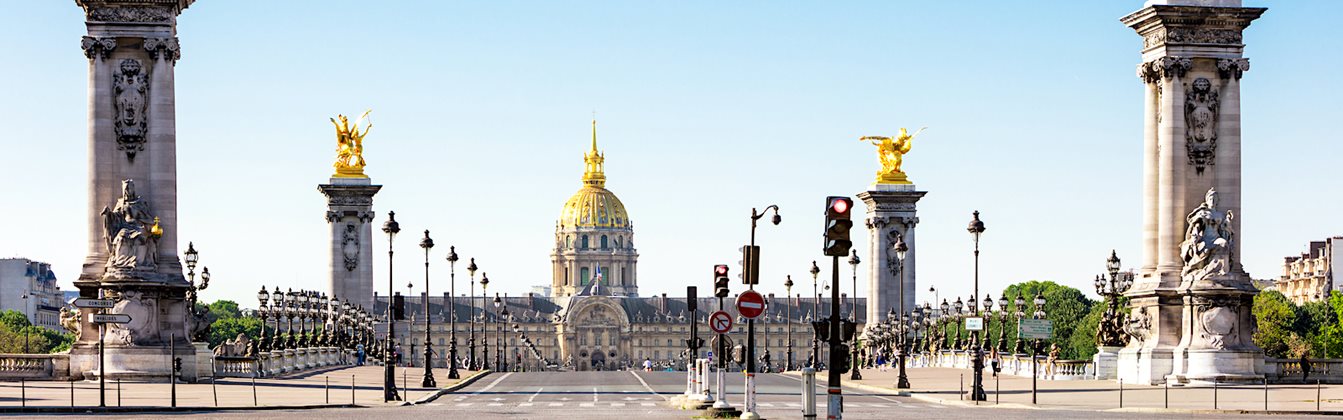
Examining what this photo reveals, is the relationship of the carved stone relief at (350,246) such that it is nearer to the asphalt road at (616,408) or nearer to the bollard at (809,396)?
the asphalt road at (616,408)

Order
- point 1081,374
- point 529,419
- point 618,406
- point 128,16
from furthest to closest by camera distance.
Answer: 1. point 1081,374
2. point 128,16
3. point 618,406
4. point 529,419

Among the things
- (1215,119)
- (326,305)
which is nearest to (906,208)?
(326,305)

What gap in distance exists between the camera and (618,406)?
192 feet

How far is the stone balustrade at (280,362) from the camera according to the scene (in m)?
78.2

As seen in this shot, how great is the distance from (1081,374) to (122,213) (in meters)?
31.2

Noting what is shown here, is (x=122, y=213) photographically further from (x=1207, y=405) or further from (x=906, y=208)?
(x=906, y=208)

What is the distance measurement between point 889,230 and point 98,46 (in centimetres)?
6618

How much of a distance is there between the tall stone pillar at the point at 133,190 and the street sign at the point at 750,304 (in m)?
27.9

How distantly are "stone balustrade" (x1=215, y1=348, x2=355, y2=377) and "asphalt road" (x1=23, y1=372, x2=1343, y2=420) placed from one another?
25.2ft

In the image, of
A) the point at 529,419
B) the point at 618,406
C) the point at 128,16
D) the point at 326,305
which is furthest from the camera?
the point at 326,305

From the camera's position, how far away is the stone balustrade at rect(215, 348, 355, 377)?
78188 millimetres

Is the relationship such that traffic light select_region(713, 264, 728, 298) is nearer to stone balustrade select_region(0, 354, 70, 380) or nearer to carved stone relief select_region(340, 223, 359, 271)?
stone balustrade select_region(0, 354, 70, 380)

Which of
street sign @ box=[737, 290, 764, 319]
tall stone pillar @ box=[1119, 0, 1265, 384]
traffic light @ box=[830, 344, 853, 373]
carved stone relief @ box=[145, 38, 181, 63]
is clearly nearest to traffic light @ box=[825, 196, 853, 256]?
traffic light @ box=[830, 344, 853, 373]

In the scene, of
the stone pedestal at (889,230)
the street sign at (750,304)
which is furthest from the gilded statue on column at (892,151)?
the street sign at (750,304)
